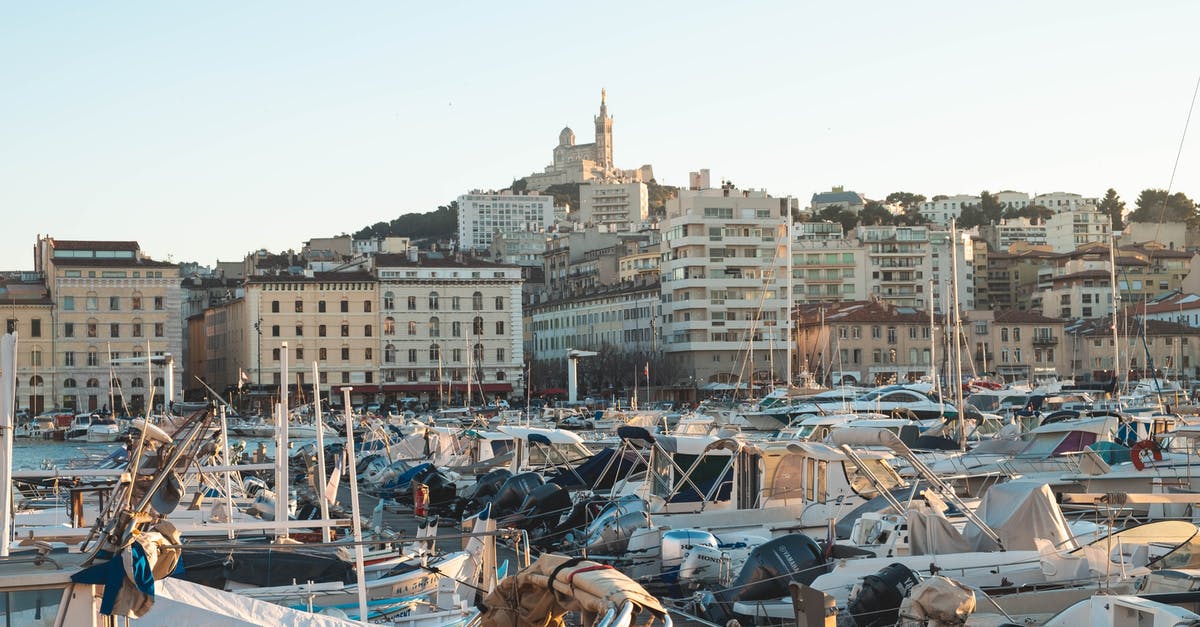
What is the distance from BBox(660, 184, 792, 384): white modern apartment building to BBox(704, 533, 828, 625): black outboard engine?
8223 cm

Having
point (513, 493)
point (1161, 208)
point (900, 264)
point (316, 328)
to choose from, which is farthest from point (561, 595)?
point (1161, 208)

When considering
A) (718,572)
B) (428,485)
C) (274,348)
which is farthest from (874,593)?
(274,348)

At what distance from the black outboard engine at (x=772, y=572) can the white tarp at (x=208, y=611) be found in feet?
25.7

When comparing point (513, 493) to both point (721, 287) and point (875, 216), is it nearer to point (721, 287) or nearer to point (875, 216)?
point (721, 287)

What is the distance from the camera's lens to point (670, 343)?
10300cm

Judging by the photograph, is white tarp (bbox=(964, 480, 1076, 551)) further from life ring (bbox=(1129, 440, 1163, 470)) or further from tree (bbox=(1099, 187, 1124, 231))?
tree (bbox=(1099, 187, 1124, 231))

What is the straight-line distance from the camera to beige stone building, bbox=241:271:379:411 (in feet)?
315

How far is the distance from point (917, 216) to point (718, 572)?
14988 cm

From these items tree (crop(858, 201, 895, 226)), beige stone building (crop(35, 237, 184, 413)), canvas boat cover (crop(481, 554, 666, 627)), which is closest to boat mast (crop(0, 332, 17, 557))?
canvas boat cover (crop(481, 554, 666, 627))

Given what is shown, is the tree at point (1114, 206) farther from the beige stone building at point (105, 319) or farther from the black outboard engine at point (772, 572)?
the black outboard engine at point (772, 572)

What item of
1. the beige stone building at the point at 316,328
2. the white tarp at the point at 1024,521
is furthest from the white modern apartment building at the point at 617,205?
the white tarp at the point at 1024,521

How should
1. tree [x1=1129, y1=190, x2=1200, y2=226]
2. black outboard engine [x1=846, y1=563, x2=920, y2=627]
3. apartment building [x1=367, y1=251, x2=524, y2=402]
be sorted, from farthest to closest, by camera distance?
tree [x1=1129, y1=190, x2=1200, y2=226]
apartment building [x1=367, y1=251, x2=524, y2=402]
black outboard engine [x1=846, y1=563, x2=920, y2=627]

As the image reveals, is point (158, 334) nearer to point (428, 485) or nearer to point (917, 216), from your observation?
point (428, 485)

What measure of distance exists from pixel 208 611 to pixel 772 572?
28.0 feet
